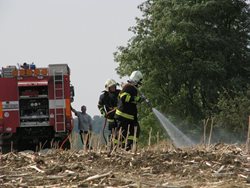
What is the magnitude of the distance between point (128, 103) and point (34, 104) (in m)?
8.39

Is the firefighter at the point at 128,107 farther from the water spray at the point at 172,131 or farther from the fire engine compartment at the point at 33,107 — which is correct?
the fire engine compartment at the point at 33,107

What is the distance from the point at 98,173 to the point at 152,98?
3299 cm

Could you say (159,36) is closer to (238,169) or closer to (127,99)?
(127,99)

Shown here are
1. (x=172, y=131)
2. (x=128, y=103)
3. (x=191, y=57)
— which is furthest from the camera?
(x=191, y=57)

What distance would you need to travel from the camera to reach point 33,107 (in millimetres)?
21188

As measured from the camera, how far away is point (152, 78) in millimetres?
40844

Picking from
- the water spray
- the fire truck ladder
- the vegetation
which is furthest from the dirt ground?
the vegetation

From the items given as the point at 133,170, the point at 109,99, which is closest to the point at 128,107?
the point at 109,99

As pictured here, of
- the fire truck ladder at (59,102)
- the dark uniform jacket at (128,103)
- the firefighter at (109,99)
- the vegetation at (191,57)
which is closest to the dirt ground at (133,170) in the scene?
the dark uniform jacket at (128,103)

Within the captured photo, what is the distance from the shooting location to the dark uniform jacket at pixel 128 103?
13016mm

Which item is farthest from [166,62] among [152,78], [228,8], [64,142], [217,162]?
[217,162]

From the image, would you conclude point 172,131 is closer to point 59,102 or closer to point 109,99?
point 109,99

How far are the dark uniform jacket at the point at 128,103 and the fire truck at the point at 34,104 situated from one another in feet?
26.0

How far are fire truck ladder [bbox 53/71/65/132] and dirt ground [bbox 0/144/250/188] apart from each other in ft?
35.2
